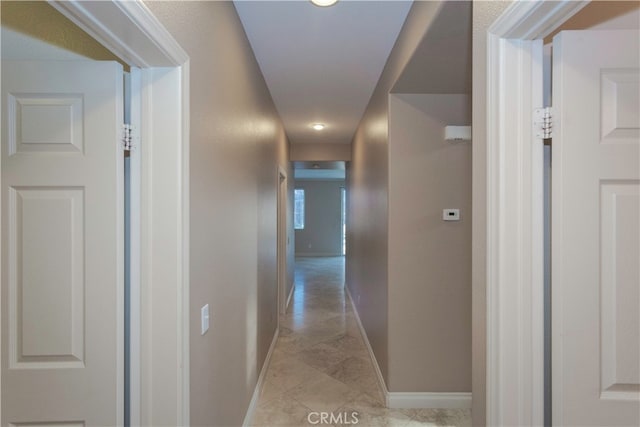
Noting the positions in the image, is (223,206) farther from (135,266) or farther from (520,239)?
(520,239)

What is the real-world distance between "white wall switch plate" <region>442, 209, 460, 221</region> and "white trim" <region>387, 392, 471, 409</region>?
53.3 inches

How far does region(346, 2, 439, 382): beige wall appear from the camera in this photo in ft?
5.93

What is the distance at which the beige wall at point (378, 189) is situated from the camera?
1808 millimetres

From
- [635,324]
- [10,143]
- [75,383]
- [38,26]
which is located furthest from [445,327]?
[38,26]

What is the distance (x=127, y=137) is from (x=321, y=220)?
963 cm

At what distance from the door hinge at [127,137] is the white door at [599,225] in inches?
49.7

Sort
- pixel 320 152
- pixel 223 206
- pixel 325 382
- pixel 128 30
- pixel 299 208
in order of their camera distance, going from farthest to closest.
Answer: pixel 299 208 < pixel 320 152 < pixel 325 382 < pixel 223 206 < pixel 128 30

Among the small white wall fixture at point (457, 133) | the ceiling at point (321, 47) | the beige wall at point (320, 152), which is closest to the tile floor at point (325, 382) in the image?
the small white wall fixture at point (457, 133)

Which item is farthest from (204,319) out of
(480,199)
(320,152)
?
(320,152)

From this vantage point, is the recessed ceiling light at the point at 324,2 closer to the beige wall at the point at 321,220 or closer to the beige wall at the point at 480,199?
A: the beige wall at the point at 480,199

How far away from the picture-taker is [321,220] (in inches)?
417

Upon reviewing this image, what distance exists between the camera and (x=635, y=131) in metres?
0.85

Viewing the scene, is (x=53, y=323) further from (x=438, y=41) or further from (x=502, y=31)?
(x=438, y=41)

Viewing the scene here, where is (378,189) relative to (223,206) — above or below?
above
